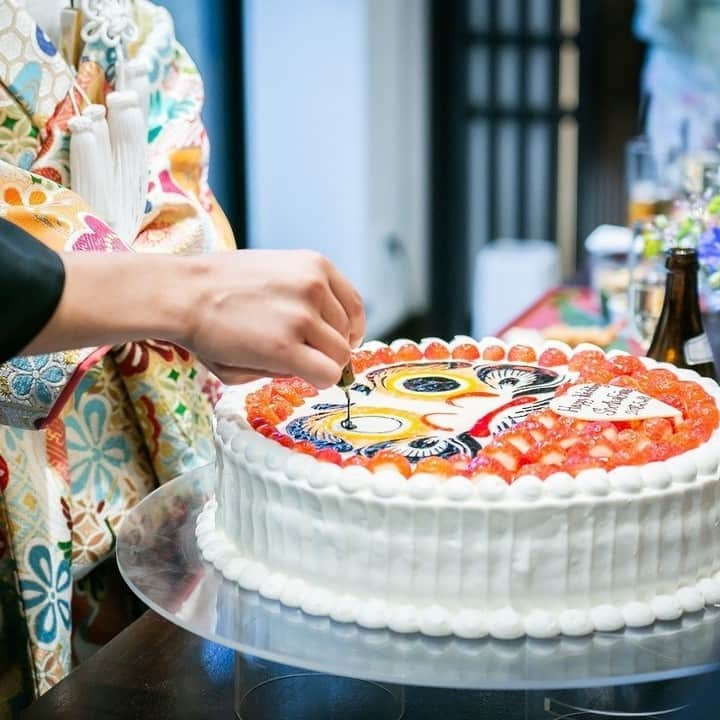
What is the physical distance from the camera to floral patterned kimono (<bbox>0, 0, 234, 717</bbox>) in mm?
1224

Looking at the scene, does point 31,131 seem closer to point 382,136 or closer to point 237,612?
point 237,612

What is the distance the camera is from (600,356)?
1352mm

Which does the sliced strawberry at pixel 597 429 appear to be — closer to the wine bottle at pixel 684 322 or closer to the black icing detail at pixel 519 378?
the black icing detail at pixel 519 378

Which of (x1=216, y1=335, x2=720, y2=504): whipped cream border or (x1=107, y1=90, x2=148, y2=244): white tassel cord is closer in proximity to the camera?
(x1=216, y1=335, x2=720, y2=504): whipped cream border

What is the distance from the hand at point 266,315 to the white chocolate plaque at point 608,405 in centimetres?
26

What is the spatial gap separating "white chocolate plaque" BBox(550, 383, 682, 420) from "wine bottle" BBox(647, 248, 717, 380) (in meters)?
0.41

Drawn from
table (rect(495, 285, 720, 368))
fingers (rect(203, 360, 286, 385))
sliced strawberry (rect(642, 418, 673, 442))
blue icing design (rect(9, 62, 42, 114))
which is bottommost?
table (rect(495, 285, 720, 368))

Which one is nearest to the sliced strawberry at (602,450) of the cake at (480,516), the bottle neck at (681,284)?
the cake at (480,516)

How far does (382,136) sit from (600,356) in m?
4.31

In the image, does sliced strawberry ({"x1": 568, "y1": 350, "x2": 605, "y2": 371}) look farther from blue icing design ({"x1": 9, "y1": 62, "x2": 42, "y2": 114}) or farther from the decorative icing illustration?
blue icing design ({"x1": 9, "y1": 62, "x2": 42, "y2": 114})

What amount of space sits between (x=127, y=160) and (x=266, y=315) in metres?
0.54

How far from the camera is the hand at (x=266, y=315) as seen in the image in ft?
3.17

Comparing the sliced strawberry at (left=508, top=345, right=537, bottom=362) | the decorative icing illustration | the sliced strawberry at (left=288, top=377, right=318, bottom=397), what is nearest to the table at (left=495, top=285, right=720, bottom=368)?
the sliced strawberry at (left=508, top=345, right=537, bottom=362)

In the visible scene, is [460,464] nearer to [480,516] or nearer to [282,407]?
[480,516]
